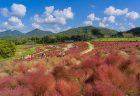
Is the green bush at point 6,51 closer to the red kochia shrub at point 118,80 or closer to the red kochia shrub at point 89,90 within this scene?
the red kochia shrub at point 118,80

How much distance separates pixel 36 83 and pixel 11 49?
5277 centimetres

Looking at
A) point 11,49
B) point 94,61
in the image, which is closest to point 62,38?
point 11,49

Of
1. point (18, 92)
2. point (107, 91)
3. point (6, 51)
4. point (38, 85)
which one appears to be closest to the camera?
point (107, 91)

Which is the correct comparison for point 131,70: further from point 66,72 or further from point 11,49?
point 11,49

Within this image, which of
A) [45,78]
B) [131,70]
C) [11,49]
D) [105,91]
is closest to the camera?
[105,91]

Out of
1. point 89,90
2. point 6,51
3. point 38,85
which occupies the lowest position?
point 6,51

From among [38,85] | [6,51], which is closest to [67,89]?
[38,85]

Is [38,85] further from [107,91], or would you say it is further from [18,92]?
[107,91]

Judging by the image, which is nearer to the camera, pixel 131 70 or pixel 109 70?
pixel 109 70

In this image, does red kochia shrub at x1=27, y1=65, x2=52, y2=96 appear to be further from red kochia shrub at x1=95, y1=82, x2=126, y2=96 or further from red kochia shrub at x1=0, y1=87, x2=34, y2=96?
red kochia shrub at x1=95, y1=82, x2=126, y2=96

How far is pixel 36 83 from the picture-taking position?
8.12 m

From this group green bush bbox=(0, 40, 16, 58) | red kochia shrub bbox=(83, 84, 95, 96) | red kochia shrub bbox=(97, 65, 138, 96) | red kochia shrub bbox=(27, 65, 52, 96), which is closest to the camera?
red kochia shrub bbox=(83, 84, 95, 96)

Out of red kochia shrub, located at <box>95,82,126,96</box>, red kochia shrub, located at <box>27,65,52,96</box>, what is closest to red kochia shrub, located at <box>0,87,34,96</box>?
red kochia shrub, located at <box>27,65,52,96</box>

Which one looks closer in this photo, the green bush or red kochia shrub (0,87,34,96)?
red kochia shrub (0,87,34,96)
